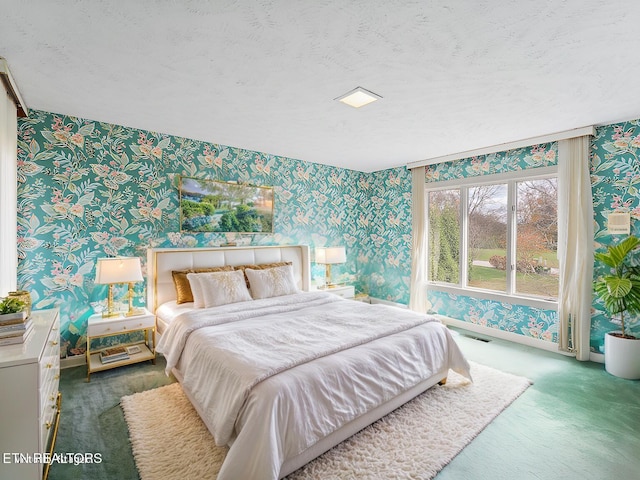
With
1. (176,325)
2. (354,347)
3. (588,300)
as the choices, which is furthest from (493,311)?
(176,325)

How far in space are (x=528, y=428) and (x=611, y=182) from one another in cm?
275

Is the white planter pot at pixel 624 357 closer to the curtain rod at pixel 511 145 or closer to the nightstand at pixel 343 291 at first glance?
the curtain rod at pixel 511 145

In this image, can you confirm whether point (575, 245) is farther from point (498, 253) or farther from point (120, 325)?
point (120, 325)

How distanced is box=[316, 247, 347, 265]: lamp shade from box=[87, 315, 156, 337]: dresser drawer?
2437 millimetres

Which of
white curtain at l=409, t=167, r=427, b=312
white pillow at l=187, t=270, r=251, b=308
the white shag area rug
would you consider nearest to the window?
white curtain at l=409, t=167, r=427, b=312

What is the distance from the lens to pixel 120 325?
312cm

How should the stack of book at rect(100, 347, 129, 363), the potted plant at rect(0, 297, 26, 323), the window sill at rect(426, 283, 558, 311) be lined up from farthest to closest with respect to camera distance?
the window sill at rect(426, 283, 558, 311) < the stack of book at rect(100, 347, 129, 363) < the potted plant at rect(0, 297, 26, 323)

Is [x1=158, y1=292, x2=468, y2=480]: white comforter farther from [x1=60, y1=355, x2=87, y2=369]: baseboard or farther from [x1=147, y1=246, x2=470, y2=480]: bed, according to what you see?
[x1=60, y1=355, x2=87, y2=369]: baseboard

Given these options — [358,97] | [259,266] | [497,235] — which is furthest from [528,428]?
[259,266]

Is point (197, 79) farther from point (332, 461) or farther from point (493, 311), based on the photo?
point (493, 311)

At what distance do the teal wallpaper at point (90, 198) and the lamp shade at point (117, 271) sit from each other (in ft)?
1.19

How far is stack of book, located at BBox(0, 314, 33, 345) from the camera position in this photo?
1735mm

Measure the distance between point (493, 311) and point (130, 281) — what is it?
441 cm

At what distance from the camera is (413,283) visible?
506 centimetres
